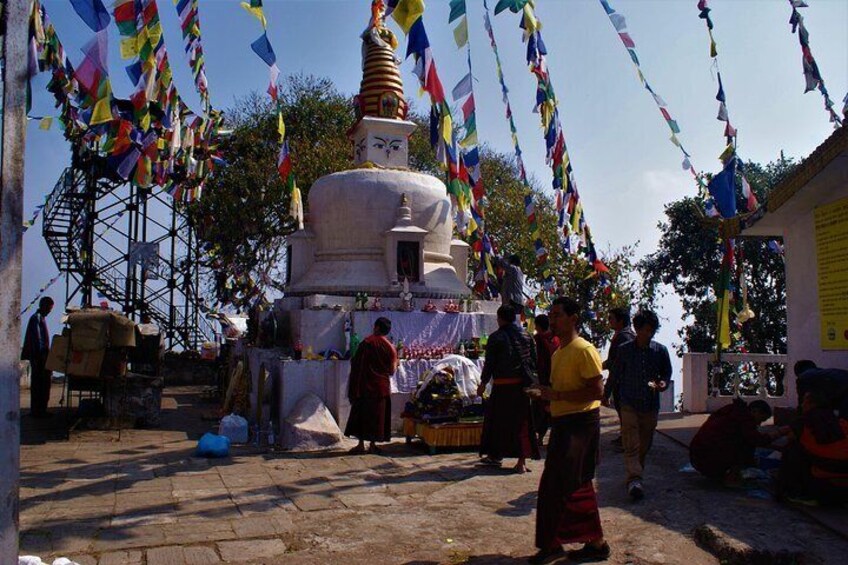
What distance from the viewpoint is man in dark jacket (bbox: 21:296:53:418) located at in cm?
1217

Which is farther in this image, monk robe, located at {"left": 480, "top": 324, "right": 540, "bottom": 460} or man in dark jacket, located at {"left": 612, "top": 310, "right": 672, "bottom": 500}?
monk robe, located at {"left": 480, "top": 324, "right": 540, "bottom": 460}

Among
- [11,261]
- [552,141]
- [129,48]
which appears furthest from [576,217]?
[11,261]

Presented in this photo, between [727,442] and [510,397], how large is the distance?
7.96 feet

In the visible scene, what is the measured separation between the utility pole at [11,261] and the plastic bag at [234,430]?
706cm

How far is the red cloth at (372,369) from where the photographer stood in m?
9.39

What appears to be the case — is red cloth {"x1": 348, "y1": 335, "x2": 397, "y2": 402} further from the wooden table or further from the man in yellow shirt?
the man in yellow shirt

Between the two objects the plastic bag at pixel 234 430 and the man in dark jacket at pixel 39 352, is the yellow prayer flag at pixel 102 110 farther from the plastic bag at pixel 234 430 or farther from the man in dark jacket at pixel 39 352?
the man in dark jacket at pixel 39 352

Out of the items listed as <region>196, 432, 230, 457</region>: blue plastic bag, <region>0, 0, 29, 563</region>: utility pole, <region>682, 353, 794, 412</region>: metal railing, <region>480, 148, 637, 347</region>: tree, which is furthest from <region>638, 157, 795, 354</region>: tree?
<region>0, 0, 29, 563</region>: utility pole

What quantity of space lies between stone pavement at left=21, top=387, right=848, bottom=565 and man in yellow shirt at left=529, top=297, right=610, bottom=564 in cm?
29

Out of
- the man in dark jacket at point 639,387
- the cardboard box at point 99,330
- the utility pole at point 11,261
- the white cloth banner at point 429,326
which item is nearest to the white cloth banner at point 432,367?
the white cloth banner at point 429,326

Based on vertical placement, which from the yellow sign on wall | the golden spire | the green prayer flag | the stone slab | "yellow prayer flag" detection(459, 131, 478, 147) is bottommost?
the stone slab

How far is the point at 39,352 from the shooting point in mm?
12195

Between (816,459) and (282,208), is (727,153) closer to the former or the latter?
(816,459)

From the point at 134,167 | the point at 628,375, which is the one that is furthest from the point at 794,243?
the point at 134,167
